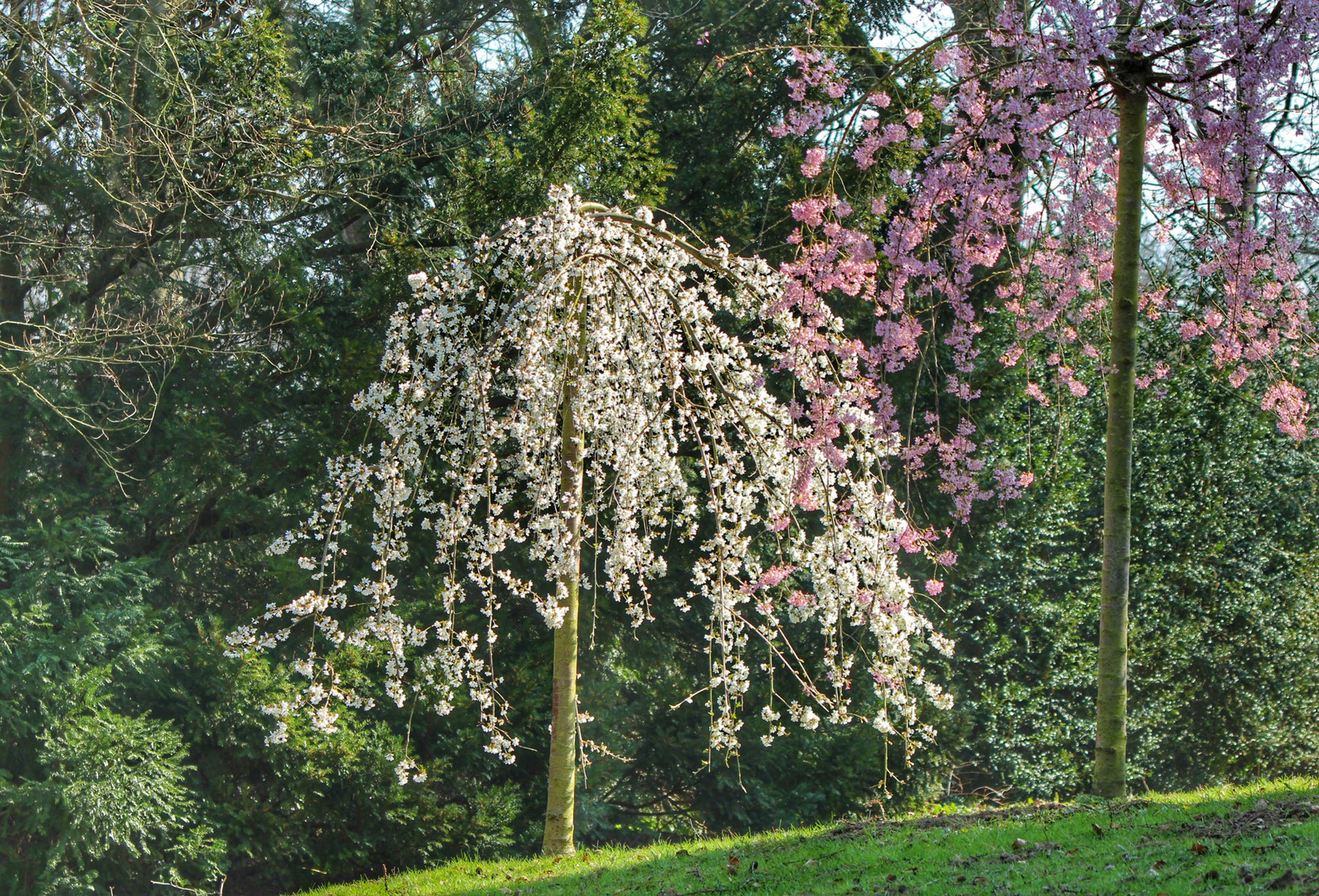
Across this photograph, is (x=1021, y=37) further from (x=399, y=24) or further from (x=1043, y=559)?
(x=399, y=24)

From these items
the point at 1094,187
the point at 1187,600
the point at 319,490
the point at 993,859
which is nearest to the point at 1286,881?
the point at 993,859

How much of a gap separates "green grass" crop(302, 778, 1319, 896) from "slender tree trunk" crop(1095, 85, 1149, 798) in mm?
517

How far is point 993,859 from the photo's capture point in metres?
4.02

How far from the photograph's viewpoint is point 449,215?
7891 millimetres

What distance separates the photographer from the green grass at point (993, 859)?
3.37m

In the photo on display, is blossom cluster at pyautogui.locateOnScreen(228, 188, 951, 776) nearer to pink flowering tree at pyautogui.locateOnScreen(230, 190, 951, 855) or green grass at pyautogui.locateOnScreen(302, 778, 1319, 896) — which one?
pink flowering tree at pyautogui.locateOnScreen(230, 190, 951, 855)

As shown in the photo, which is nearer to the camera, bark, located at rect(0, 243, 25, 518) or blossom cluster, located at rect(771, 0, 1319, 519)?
blossom cluster, located at rect(771, 0, 1319, 519)

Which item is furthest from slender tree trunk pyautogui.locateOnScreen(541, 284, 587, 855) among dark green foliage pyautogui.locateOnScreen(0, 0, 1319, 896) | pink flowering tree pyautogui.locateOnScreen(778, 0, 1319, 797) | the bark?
the bark

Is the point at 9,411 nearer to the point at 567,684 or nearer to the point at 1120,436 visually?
the point at 567,684

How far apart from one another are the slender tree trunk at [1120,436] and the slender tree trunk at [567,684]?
95.3 inches

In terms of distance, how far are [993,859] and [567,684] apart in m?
2.21

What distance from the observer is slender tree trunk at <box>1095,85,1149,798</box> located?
4.64 meters

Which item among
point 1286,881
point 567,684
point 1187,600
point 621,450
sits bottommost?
point 1286,881

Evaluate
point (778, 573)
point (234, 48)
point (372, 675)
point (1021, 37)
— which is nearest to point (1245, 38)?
point (1021, 37)
